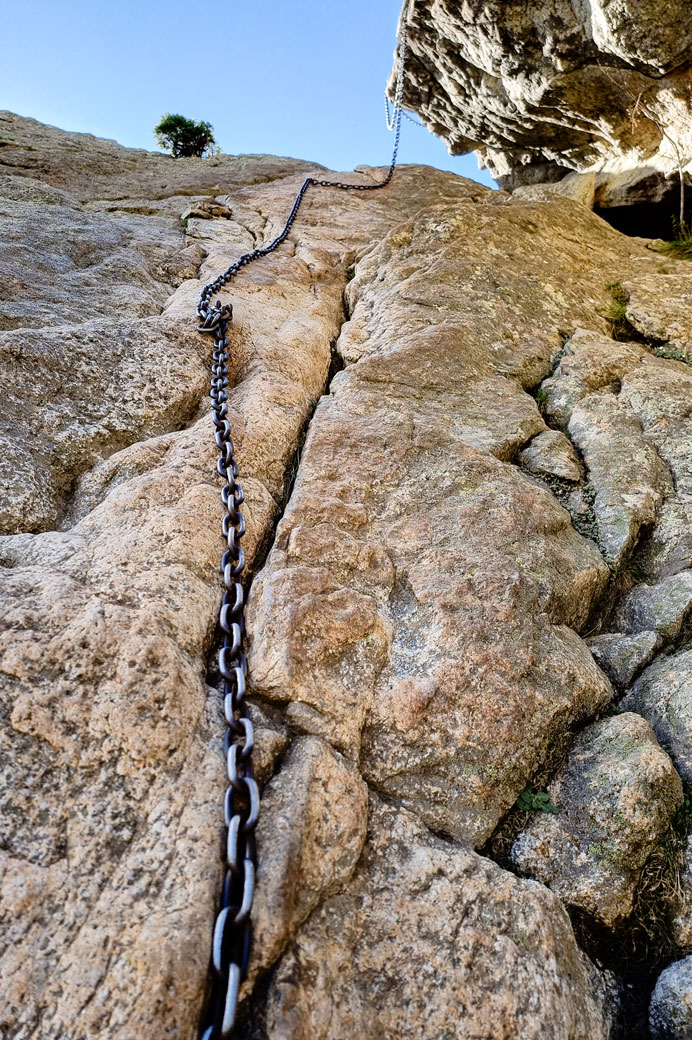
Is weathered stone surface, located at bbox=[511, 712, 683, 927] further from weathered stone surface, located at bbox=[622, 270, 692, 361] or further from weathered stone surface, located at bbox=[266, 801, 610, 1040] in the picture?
weathered stone surface, located at bbox=[622, 270, 692, 361]

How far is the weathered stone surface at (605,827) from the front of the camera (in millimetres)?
2332

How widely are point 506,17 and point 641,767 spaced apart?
1232 centimetres

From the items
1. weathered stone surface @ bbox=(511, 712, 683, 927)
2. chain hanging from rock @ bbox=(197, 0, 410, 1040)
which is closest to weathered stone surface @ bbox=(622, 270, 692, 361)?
weathered stone surface @ bbox=(511, 712, 683, 927)

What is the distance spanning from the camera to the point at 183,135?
19703 mm

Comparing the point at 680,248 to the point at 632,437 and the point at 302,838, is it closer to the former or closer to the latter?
the point at 632,437

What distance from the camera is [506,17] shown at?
390 inches

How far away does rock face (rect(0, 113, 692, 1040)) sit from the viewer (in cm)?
191

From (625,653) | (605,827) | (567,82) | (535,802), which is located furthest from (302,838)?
(567,82)

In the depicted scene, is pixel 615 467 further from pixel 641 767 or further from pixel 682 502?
pixel 641 767

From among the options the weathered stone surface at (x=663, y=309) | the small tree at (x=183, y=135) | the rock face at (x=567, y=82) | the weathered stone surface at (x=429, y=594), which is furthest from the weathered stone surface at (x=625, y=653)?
the small tree at (x=183, y=135)

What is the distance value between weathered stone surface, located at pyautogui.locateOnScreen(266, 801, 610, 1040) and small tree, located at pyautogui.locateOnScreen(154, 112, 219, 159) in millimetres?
23101

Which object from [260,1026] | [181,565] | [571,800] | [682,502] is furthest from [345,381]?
[260,1026]

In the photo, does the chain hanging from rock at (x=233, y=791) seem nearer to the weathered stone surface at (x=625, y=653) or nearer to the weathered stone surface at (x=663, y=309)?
the weathered stone surface at (x=625, y=653)

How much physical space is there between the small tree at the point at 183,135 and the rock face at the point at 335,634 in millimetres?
17506
